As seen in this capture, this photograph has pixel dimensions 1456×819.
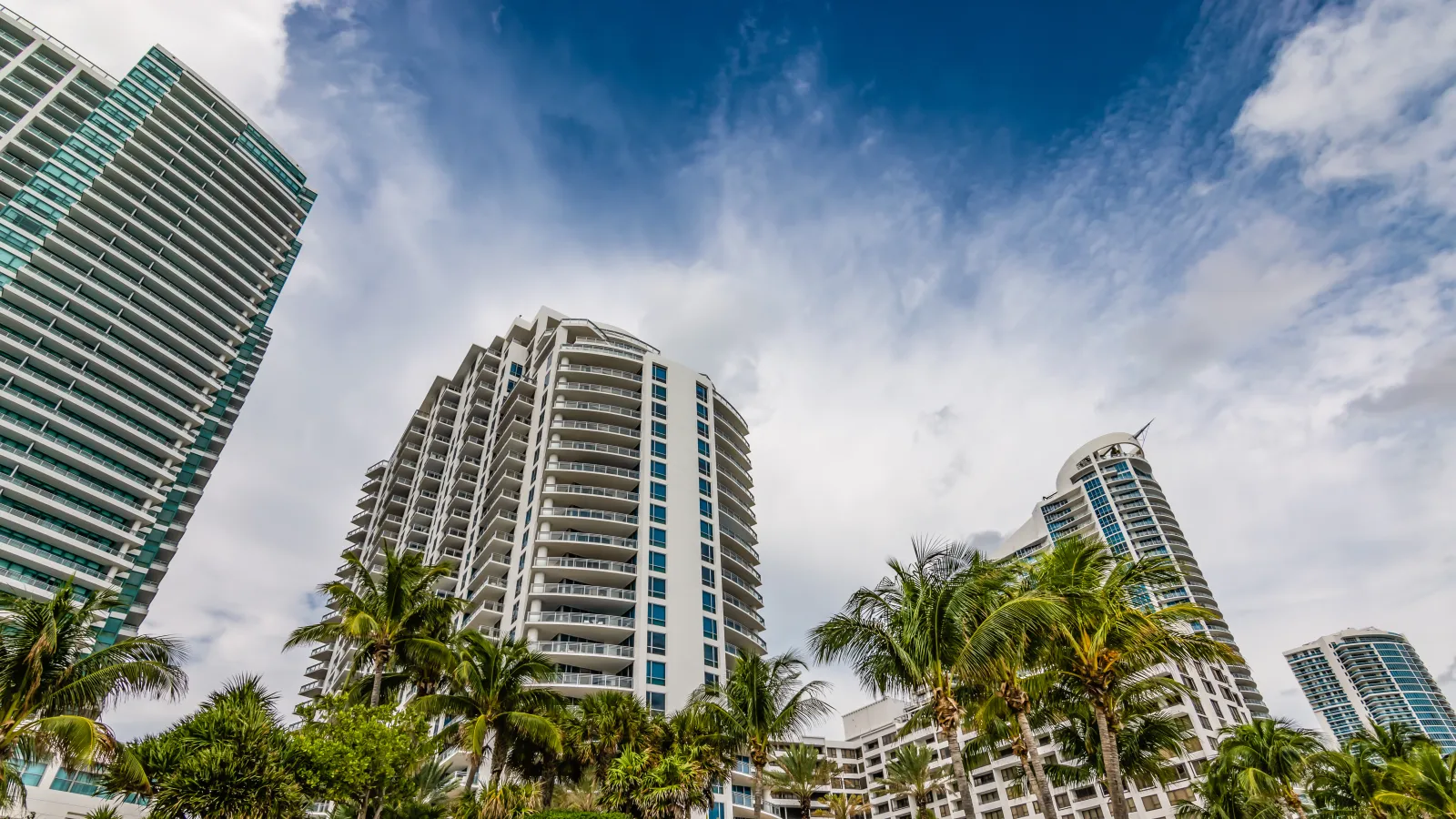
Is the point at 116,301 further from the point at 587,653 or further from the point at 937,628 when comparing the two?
the point at 937,628

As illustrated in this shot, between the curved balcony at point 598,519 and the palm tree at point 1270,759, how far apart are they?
40817mm

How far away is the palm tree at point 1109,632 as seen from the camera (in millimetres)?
18609

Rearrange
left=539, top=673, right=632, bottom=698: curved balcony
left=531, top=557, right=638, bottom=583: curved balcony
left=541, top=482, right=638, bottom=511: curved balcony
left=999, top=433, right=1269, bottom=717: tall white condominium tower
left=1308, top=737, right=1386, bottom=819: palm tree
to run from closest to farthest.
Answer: left=1308, top=737, right=1386, bottom=819: palm tree
left=539, top=673, right=632, bottom=698: curved balcony
left=531, top=557, right=638, bottom=583: curved balcony
left=541, top=482, right=638, bottom=511: curved balcony
left=999, top=433, right=1269, bottom=717: tall white condominium tower

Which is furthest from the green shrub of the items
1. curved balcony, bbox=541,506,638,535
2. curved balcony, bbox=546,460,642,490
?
curved balcony, bbox=546,460,642,490

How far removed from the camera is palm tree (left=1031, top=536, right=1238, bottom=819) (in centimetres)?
1861

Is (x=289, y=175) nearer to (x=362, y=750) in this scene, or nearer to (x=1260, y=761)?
(x=362, y=750)

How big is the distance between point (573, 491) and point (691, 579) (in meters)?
12.5

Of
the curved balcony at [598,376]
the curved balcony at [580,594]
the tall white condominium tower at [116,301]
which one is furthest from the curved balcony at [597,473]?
the tall white condominium tower at [116,301]

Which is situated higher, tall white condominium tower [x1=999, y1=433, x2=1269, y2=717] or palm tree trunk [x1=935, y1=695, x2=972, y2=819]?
tall white condominium tower [x1=999, y1=433, x2=1269, y2=717]

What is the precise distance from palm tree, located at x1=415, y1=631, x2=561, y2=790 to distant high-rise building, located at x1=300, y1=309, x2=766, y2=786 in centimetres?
2146

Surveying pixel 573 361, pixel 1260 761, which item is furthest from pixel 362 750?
pixel 573 361

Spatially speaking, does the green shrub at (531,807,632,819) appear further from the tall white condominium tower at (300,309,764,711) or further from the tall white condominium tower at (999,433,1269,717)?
the tall white condominium tower at (999,433,1269,717)

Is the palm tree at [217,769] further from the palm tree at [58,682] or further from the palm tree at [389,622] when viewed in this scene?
the palm tree at [389,622]

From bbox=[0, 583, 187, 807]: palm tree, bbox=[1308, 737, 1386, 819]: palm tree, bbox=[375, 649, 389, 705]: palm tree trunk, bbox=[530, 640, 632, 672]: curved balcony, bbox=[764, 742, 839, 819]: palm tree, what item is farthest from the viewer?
bbox=[530, 640, 632, 672]: curved balcony
